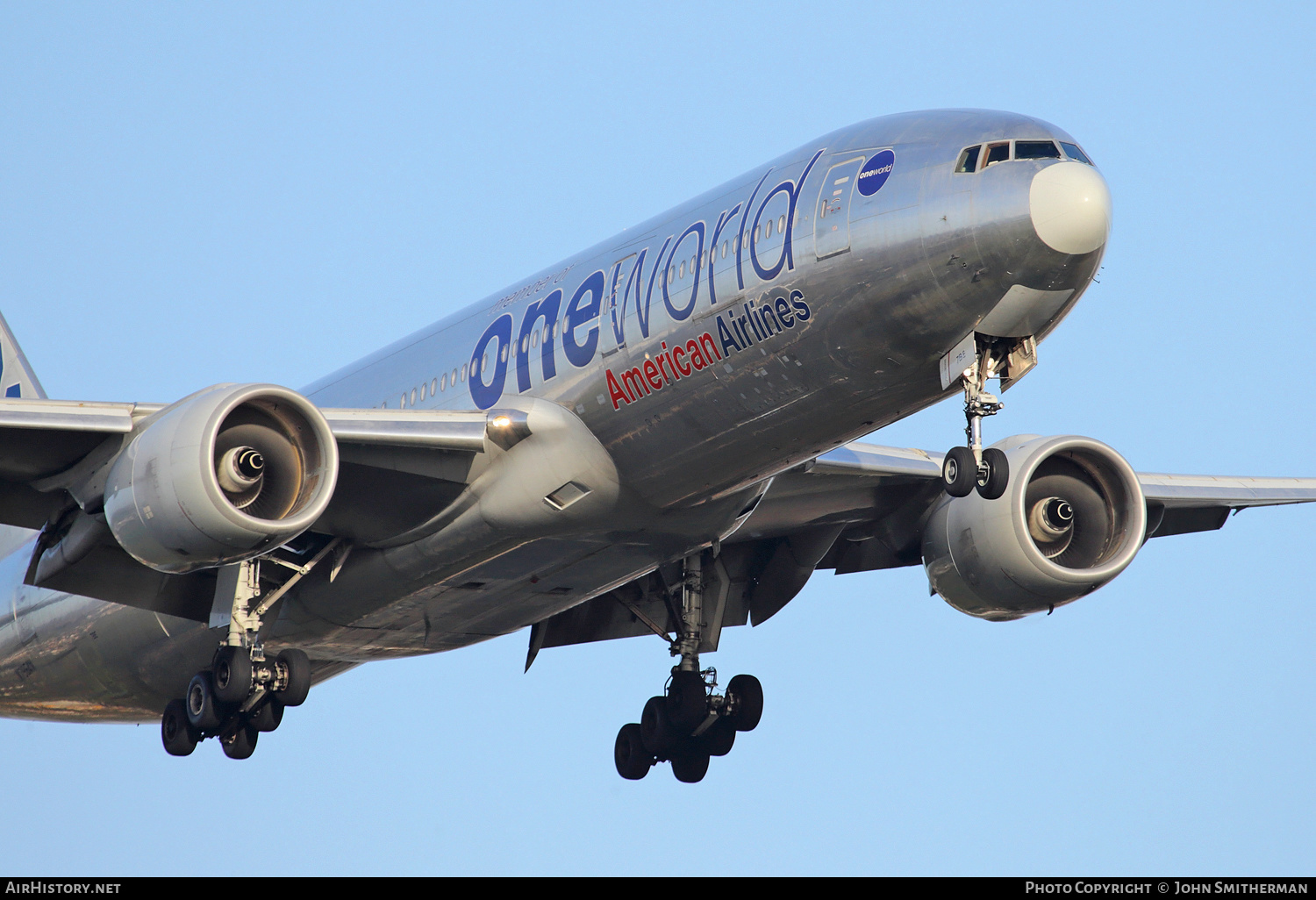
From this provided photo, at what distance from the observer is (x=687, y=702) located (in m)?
28.9

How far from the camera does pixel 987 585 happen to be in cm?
2711

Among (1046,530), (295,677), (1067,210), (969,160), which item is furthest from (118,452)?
(1046,530)

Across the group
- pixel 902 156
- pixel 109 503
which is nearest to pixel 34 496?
pixel 109 503

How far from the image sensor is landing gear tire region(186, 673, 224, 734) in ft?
82.3

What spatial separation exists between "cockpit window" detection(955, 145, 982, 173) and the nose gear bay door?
4.23 feet

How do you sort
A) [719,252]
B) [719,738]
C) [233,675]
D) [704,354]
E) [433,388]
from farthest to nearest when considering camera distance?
[719,738] < [433,388] < [233,675] < [719,252] < [704,354]

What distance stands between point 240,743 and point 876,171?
12051 mm

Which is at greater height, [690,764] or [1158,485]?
[1158,485]

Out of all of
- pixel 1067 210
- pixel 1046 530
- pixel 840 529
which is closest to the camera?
pixel 1067 210

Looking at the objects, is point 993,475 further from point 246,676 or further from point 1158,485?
point 246,676

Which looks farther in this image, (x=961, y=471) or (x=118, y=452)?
(x=118, y=452)

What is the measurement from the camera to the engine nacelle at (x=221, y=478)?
20.9 m

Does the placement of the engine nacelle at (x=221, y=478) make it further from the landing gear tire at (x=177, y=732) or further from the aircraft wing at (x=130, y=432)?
the landing gear tire at (x=177, y=732)

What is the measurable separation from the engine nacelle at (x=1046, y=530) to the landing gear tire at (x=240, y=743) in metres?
10.3
